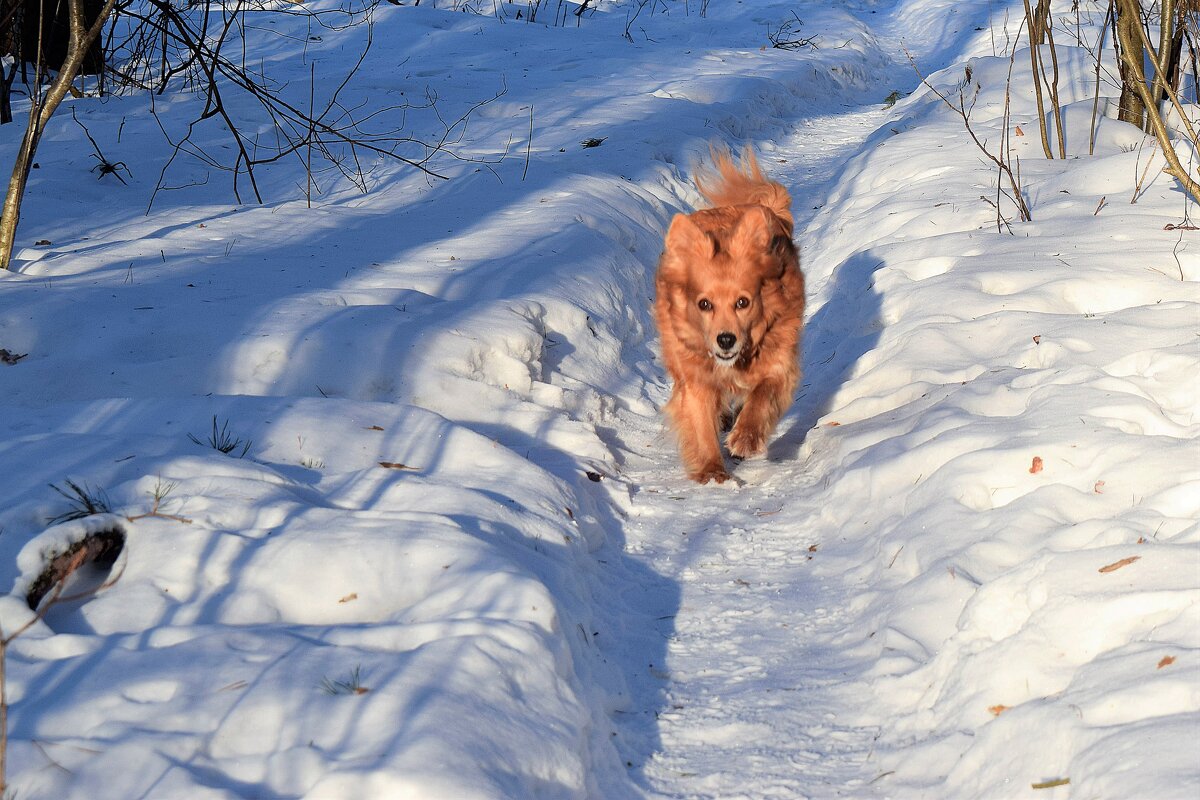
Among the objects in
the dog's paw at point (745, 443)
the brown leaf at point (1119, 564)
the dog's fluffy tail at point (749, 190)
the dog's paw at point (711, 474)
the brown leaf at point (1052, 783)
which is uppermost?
the dog's fluffy tail at point (749, 190)

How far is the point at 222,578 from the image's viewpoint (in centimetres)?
284

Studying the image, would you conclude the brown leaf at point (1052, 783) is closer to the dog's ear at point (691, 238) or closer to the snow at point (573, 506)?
the snow at point (573, 506)

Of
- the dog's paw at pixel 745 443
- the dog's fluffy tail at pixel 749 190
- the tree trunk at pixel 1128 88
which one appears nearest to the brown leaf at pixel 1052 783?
the dog's paw at pixel 745 443

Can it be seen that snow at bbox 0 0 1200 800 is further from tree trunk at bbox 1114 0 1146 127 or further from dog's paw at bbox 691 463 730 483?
tree trunk at bbox 1114 0 1146 127

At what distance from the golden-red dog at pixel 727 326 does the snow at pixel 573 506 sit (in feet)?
0.81

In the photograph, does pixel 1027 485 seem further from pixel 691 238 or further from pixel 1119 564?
pixel 691 238

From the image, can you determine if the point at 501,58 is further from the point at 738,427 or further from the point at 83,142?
the point at 738,427

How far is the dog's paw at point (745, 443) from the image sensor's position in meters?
4.88

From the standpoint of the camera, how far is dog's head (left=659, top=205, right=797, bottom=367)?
4.66 metres

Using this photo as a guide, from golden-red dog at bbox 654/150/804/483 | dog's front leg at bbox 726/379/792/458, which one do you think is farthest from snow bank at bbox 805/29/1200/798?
golden-red dog at bbox 654/150/804/483

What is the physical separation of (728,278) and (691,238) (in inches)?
10.1

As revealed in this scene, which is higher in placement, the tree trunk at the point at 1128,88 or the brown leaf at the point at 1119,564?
the tree trunk at the point at 1128,88

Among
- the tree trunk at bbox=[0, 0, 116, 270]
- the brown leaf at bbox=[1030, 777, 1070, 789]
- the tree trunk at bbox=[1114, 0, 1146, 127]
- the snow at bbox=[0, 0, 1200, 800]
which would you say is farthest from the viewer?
the tree trunk at bbox=[1114, 0, 1146, 127]

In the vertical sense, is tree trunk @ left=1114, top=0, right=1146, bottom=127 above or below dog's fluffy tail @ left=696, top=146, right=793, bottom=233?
above
